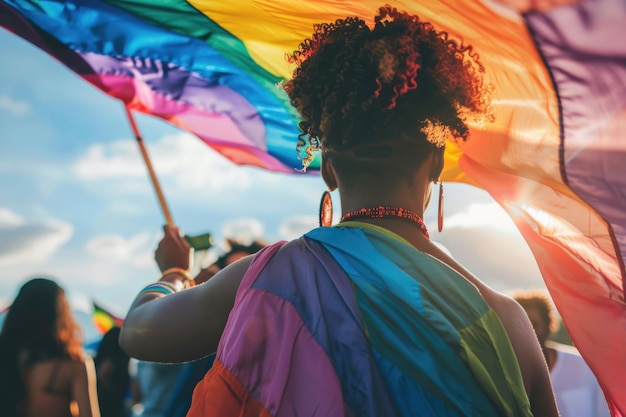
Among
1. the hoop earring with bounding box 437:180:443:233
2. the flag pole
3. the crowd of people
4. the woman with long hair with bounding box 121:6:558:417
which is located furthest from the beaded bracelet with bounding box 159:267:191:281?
the hoop earring with bounding box 437:180:443:233

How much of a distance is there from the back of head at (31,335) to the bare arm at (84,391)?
12 centimetres

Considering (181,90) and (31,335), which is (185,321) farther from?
(31,335)

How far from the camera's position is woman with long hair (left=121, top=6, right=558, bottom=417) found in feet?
5.13

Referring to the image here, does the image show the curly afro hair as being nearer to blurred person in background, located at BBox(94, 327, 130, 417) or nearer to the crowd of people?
the crowd of people

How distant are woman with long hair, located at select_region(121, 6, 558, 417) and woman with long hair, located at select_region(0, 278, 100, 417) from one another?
2.85 meters

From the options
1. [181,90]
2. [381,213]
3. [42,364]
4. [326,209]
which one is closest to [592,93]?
[381,213]

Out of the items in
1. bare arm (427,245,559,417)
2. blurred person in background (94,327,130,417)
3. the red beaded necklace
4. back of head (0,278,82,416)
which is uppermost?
the red beaded necklace

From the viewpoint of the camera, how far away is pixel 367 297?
5.27 ft

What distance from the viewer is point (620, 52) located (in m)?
1.81

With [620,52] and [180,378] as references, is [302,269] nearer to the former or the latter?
[620,52]

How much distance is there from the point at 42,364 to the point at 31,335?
8.3 inches

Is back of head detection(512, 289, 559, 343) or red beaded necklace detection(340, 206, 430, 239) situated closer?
red beaded necklace detection(340, 206, 430, 239)

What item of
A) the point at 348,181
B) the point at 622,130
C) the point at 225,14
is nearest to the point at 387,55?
the point at 348,181

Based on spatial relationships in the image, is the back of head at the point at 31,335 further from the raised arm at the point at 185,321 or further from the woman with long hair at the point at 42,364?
the raised arm at the point at 185,321
